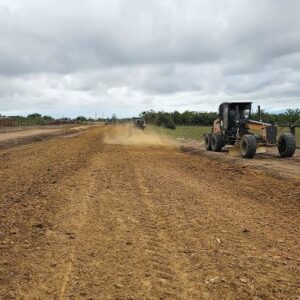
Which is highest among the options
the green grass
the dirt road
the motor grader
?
the motor grader

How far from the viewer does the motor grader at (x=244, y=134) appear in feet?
68.5

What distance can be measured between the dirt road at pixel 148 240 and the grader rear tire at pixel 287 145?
8.69 m

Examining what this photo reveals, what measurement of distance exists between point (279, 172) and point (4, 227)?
1019 cm

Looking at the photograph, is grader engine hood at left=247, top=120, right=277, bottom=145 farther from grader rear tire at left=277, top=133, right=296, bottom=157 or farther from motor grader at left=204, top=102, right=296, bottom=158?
grader rear tire at left=277, top=133, right=296, bottom=157

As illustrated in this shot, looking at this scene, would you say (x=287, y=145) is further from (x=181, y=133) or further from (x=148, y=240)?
(x=181, y=133)

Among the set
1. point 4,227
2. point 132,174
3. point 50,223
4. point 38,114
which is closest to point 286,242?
point 50,223

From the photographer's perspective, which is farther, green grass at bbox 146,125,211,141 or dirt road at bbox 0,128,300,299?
green grass at bbox 146,125,211,141

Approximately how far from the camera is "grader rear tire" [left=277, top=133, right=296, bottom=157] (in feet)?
67.9

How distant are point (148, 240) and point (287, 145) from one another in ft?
50.1

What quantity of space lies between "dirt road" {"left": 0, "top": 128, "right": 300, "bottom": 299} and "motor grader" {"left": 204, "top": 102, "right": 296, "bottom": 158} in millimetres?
8740

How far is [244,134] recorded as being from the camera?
2359 centimetres

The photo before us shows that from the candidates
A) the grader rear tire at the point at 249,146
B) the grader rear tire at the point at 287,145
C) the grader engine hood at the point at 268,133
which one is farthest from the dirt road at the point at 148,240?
the grader engine hood at the point at 268,133

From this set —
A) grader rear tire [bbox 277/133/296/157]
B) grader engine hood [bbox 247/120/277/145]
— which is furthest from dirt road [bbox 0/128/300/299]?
grader engine hood [bbox 247/120/277/145]

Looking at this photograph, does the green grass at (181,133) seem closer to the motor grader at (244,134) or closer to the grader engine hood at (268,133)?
the motor grader at (244,134)
